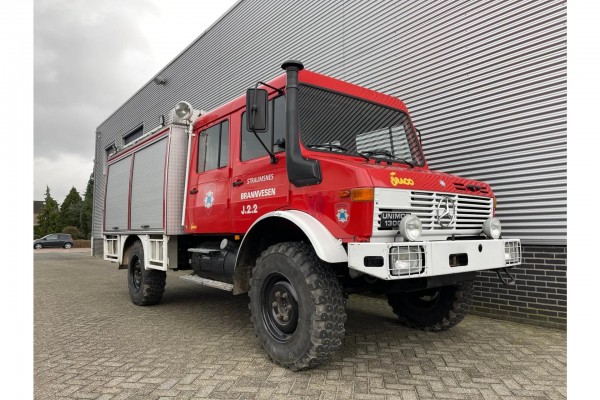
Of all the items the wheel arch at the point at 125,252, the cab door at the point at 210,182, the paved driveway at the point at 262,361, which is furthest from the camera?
the wheel arch at the point at 125,252

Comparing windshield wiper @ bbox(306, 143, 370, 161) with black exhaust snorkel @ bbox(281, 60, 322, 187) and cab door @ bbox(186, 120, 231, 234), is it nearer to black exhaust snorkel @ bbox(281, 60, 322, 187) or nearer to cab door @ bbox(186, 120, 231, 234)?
black exhaust snorkel @ bbox(281, 60, 322, 187)

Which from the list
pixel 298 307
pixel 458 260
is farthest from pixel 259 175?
pixel 458 260

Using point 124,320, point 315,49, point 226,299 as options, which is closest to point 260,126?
point 124,320

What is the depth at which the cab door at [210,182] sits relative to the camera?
4.80 m

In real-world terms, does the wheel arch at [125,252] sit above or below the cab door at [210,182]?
below

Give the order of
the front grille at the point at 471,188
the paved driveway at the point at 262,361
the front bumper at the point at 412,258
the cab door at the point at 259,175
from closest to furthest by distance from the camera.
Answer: the front bumper at the point at 412,258, the paved driveway at the point at 262,361, the front grille at the point at 471,188, the cab door at the point at 259,175

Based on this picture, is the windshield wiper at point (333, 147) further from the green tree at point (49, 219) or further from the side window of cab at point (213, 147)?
the green tree at point (49, 219)

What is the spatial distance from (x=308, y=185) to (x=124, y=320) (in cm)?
365

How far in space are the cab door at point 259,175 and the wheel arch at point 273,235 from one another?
170 millimetres

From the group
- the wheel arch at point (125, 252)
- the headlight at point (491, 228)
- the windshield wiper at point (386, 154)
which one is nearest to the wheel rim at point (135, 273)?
the wheel arch at point (125, 252)

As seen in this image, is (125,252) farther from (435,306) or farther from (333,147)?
(435,306)

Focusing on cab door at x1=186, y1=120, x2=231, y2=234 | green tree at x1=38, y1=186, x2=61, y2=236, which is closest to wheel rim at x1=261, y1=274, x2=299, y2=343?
cab door at x1=186, y1=120, x2=231, y2=234

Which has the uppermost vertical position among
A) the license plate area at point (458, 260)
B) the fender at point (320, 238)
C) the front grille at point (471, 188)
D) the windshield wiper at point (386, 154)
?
the windshield wiper at point (386, 154)

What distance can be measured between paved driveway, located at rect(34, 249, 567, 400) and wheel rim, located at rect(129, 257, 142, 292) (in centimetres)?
85
